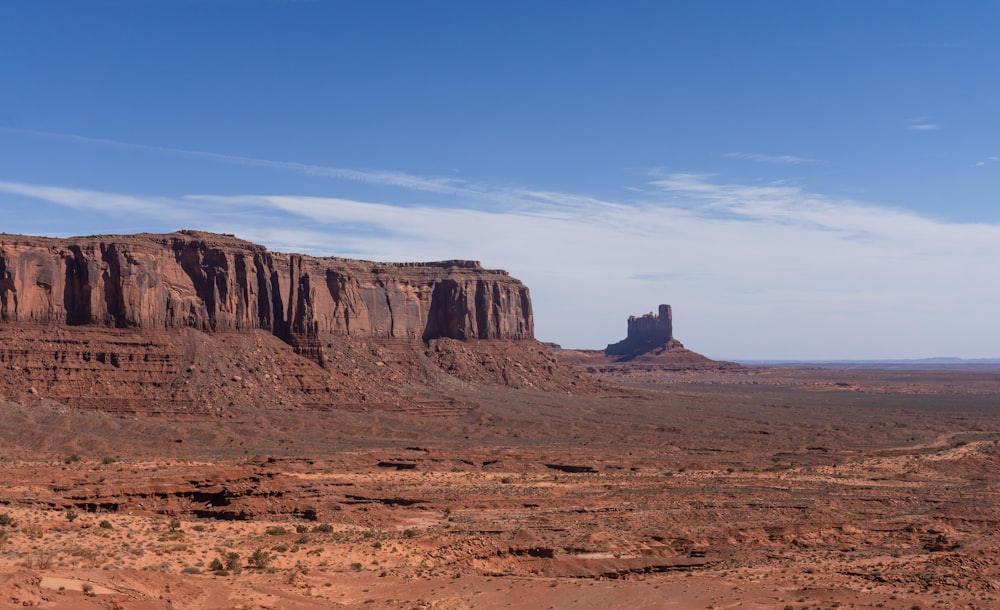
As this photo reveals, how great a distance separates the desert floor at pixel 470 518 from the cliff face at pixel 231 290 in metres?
10.3

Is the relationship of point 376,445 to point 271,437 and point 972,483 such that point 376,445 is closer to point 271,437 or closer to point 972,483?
point 271,437

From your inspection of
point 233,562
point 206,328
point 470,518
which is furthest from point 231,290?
point 233,562

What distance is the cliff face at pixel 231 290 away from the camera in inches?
2731

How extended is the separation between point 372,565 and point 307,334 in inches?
2447

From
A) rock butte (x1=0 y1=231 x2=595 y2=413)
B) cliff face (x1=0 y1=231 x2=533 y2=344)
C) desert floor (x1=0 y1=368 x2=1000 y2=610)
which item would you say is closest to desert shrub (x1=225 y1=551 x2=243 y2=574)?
desert floor (x1=0 y1=368 x2=1000 y2=610)

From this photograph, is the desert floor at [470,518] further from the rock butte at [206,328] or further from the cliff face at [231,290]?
the cliff face at [231,290]

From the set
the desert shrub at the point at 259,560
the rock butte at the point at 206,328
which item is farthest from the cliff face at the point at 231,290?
the desert shrub at the point at 259,560

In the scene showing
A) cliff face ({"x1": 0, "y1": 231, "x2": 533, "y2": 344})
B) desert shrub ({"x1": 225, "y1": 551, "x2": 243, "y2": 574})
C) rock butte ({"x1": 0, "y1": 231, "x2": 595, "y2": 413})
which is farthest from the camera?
cliff face ({"x1": 0, "y1": 231, "x2": 533, "y2": 344})

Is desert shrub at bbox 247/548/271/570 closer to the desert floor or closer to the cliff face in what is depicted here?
the desert floor

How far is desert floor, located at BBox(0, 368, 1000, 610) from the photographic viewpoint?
22984 mm

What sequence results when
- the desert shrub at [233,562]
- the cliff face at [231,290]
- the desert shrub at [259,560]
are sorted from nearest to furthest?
the desert shrub at [233,562] → the desert shrub at [259,560] → the cliff face at [231,290]

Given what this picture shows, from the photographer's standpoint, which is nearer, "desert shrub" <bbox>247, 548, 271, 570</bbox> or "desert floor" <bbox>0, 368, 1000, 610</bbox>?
"desert floor" <bbox>0, 368, 1000, 610</bbox>

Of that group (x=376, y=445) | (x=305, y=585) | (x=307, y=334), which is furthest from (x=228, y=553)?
(x=307, y=334)

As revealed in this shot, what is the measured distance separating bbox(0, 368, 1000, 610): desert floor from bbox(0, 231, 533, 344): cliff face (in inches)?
404
